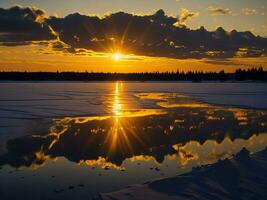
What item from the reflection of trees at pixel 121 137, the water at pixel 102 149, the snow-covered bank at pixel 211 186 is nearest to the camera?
the snow-covered bank at pixel 211 186

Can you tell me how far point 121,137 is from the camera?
12.0m

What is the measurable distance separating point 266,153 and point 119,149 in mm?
4073

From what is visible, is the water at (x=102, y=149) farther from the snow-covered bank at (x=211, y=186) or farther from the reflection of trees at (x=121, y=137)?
the snow-covered bank at (x=211, y=186)

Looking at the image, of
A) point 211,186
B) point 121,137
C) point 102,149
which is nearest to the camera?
point 211,186

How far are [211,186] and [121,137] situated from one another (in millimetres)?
6042

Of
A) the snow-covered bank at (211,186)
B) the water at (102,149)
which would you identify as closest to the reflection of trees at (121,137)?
the water at (102,149)

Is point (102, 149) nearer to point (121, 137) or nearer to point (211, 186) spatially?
point (121, 137)

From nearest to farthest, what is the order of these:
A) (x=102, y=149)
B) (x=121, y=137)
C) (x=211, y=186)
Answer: (x=211, y=186), (x=102, y=149), (x=121, y=137)

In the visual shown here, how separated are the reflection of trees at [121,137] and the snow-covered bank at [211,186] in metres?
2.21

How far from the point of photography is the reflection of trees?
30.9 feet

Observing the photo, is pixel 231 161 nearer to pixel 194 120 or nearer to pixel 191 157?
pixel 191 157

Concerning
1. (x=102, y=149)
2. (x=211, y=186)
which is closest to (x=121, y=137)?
(x=102, y=149)

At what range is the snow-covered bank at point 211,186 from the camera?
5805mm

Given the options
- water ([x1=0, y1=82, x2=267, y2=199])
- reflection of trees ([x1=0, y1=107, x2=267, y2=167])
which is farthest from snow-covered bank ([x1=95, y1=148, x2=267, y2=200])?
reflection of trees ([x1=0, y1=107, x2=267, y2=167])
